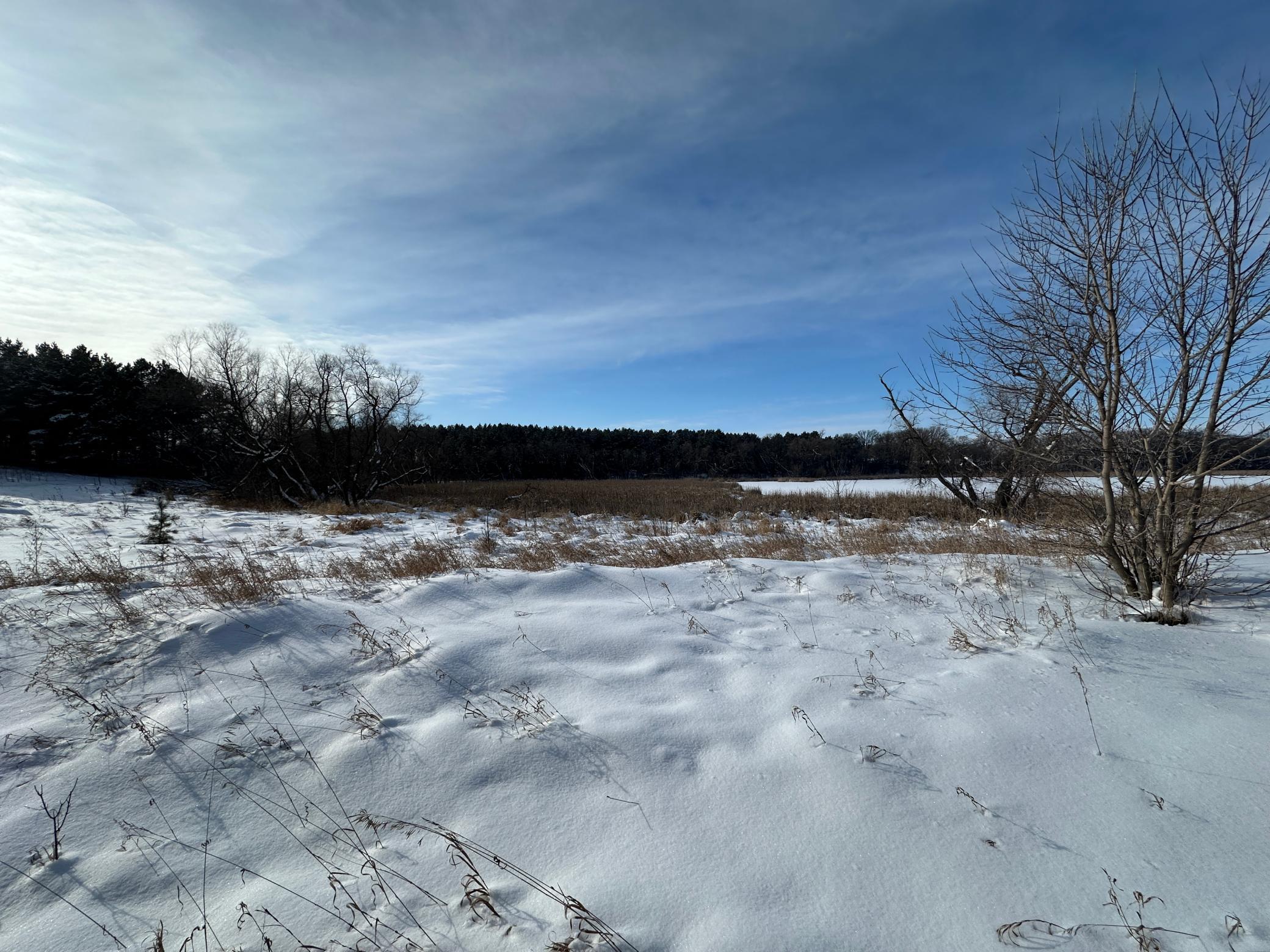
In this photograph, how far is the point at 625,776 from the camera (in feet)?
8.86

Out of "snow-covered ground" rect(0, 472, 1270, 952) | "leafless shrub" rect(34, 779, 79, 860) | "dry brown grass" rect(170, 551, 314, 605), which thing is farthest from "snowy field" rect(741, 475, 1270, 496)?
"leafless shrub" rect(34, 779, 79, 860)

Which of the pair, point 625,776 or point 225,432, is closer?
point 625,776

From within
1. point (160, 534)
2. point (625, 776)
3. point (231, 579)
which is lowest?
point (625, 776)

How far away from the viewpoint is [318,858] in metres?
2.24

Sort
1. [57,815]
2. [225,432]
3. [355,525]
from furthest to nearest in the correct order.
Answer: [225,432], [355,525], [57,815]

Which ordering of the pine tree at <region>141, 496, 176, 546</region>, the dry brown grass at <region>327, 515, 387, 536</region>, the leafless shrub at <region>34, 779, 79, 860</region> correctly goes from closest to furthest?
the leafless shrub at <region>34, 779, 79, 860</region>, the pine tree at <region>141, 496, 176, 546</region>, the dry brown grass at <region>327, 515, 387, 536</region>

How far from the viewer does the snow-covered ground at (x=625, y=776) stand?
2.00 m

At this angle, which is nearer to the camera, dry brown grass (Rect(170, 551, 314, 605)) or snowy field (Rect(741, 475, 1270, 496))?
dry brown grass (Rect(170, 551, 314, 605))

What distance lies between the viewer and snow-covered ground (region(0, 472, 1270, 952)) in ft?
6.55

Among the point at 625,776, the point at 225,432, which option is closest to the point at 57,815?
the point at 625,776

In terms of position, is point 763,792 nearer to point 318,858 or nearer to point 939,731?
point 939,731

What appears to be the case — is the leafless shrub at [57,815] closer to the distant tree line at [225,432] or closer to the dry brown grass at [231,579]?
the dry brown grass at [231,579]

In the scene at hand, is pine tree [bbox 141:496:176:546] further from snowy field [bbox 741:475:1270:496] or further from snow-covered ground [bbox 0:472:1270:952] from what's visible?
snowy field [bbox 741:475:1270:496]

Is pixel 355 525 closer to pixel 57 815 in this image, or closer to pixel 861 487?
pixel 57 815
